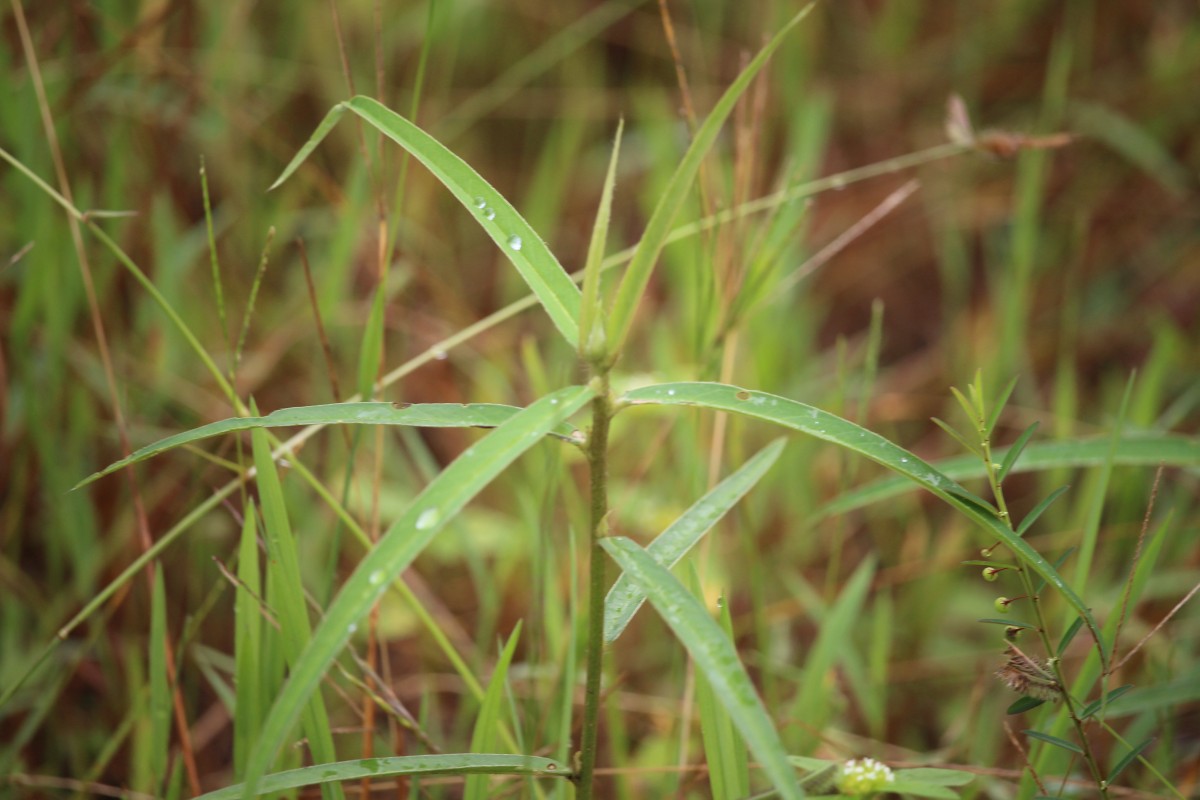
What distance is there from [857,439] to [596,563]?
0.22 meters

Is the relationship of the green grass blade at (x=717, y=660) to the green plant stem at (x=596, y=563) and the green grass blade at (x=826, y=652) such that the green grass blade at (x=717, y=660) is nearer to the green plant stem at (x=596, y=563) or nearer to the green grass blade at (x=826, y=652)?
the green plant stem at (x=596, y=563)

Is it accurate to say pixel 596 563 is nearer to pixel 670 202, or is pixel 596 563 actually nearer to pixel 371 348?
pixel 670 202

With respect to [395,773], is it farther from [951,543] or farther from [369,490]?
[951,543]

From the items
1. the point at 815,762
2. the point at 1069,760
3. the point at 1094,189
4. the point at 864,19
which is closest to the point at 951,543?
the point at 1069,760

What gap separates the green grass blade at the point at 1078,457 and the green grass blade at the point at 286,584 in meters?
0.59

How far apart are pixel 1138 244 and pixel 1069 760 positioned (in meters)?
1.63

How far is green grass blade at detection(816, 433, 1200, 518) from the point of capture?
1065 millimetres

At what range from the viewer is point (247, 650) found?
3.01 feet

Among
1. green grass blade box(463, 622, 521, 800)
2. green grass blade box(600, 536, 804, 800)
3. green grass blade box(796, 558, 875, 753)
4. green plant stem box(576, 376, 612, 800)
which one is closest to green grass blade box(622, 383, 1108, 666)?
green plant stem box(576, 376, 612, 800)

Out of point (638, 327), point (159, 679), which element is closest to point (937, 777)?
point (159, 679)

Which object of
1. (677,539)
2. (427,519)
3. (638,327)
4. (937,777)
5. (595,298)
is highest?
(595,298)

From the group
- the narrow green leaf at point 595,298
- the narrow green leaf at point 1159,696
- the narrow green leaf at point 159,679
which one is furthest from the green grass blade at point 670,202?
the narrow green leaf at point 1159,696

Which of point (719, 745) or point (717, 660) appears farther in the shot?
point (719, 745)

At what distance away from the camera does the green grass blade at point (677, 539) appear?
77cm
